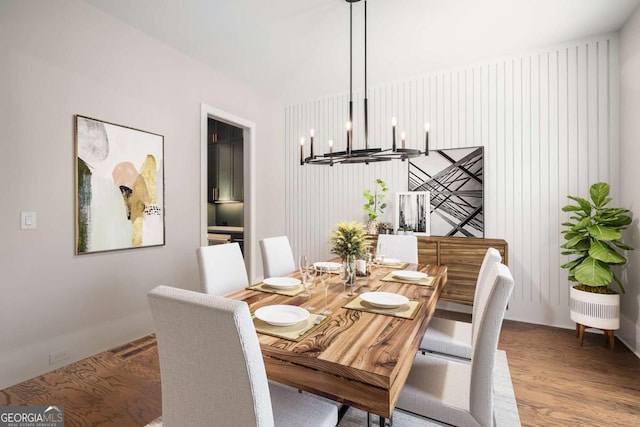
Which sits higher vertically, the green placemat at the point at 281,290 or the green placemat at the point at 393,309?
the green placemat at the point at 281,290

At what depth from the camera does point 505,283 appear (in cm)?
112

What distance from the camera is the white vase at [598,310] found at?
2.49m

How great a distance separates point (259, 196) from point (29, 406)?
116 inches

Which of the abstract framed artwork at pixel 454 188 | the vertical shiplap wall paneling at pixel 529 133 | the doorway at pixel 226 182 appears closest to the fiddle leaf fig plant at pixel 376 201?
the vertical shiplap wall paneling at pixel 529 133

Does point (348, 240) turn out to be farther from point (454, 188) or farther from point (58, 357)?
point (58, 357)

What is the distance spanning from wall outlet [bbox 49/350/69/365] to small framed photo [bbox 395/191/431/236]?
3338 mm

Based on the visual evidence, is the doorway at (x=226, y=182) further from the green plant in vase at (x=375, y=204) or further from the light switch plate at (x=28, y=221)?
the light switch plate at (x=28, y=221)

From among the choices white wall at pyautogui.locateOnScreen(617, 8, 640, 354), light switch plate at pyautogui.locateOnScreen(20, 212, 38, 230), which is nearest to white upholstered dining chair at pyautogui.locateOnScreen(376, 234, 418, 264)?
white wall at pyautogui.locateOnScreen(617, 8, 640, 354)

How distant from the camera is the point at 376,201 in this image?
396cm

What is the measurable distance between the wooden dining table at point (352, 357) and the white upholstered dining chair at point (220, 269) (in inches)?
25.6

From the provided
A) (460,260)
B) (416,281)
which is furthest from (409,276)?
(460,260)

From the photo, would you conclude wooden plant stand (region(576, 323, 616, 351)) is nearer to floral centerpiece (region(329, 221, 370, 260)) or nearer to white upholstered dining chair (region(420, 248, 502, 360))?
white upholstered dining chair (region(420, 248, 502, 360))

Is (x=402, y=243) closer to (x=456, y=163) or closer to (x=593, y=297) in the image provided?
(x=456, y=163)

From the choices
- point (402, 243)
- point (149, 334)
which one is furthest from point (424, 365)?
point (149, 334)
